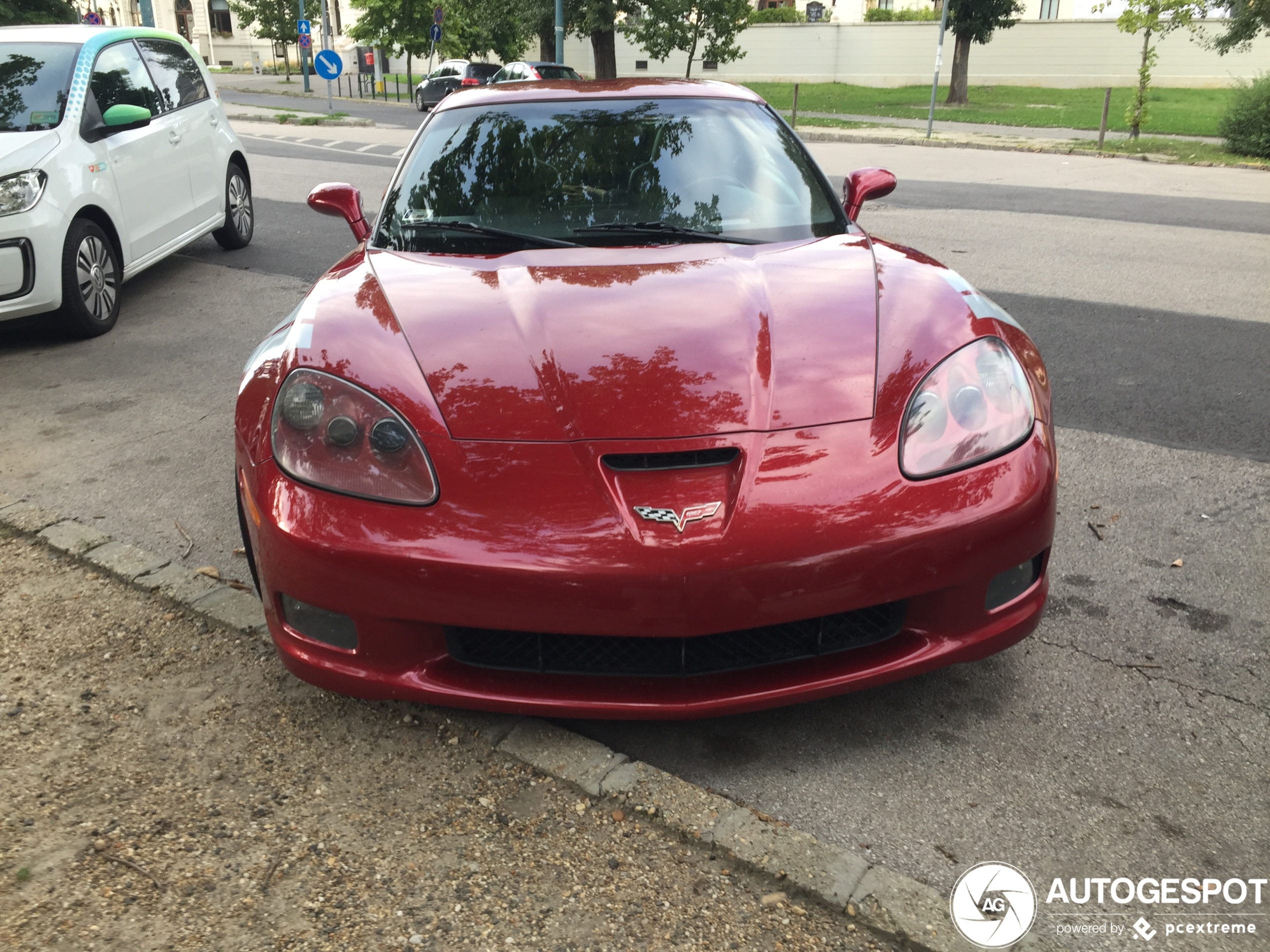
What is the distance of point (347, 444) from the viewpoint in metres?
2.45

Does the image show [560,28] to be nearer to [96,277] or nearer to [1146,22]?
[1146,22]

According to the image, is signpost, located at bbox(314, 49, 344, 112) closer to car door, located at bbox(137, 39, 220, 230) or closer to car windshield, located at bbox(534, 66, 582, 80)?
car windshield, located at bbox(534, 66, 582, 80)

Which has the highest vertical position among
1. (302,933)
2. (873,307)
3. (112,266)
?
(873,307)

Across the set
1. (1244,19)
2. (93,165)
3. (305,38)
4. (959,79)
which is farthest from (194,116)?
(305,38)

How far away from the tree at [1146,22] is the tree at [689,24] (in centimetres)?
1302

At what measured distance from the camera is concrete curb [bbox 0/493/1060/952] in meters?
2.01

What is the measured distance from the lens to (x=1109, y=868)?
217 cm

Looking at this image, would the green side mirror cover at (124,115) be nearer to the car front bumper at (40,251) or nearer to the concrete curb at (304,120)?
the car front bumper at (40,251)

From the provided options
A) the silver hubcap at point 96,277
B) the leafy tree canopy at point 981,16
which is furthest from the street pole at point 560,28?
the silver hubcap at point 96,277

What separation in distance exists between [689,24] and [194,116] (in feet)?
90.2

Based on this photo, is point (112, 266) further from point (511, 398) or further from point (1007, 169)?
point (1007, 169)

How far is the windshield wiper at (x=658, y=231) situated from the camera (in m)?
3.38

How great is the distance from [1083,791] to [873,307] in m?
1.25

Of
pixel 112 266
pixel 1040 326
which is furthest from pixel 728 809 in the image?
pixel 112 266
